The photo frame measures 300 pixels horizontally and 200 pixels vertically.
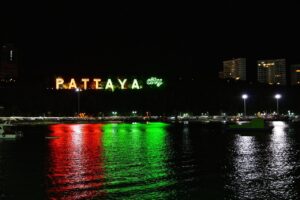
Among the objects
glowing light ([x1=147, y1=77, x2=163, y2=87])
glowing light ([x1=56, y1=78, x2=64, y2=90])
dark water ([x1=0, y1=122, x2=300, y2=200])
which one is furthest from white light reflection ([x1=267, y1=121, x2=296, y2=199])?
glowing light ([x1=147, y1=77, x2=163, y2=87])

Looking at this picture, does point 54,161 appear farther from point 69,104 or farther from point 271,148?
point 69,104

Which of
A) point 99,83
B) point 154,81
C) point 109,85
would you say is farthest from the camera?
point 154,81

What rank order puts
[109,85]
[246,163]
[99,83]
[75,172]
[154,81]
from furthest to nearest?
[154,81] → [99,83] → [109,85] → [246,163] → [75,172]

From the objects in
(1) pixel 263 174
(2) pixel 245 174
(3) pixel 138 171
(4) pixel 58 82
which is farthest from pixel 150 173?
(4) pixel 58 82

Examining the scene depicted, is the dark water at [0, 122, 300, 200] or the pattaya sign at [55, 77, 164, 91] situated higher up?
the pattaya sign at [55, 77, 164, 91]

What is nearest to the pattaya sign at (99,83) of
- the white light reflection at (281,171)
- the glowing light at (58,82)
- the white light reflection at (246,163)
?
Answer: the glowing light at (58,82)

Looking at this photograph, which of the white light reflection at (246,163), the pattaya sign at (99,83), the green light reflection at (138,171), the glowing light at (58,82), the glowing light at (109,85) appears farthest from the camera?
the glowing light at (109,85)

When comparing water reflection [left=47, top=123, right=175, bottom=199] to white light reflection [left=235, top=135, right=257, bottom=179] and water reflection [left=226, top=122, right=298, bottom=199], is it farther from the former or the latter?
white light reflection [left=235, top=135, right=257, bottom=179]

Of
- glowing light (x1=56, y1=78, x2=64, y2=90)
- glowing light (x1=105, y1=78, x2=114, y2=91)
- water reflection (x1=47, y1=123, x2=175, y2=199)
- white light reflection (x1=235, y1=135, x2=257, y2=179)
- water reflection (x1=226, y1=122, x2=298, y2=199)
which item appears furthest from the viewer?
glowing light (x1=105, y1=78, x2=114, y2=91)

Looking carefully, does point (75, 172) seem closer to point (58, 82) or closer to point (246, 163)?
point (246, 163)

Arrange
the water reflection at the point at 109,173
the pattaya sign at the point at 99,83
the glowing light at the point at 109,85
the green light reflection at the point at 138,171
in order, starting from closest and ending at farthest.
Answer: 1. the water reflection at the point at 109,173
2. the green light reflection at the point at 138,171
3. the pattaya sign at the point at 99,83
4. the glowing light at the point at 109,85

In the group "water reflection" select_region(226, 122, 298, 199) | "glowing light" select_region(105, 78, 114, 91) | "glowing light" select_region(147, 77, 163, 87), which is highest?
"glowing light" select_region(147, 77, 163, 87)

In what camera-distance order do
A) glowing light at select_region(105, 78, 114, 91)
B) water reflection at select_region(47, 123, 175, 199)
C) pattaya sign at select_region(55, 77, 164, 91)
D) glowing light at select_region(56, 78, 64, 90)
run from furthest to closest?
glowing light at select_region(105, 78, 114, 91), pattaya sign at select_region(55, 77, 164, 91), glowing light at select_region(56, 78, 64, 90), water reflection at select_region(47, 123, 175, 199)

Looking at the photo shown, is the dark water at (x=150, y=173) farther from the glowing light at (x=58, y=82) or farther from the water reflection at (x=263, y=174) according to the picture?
the glowing light at (x=58, y=82)
